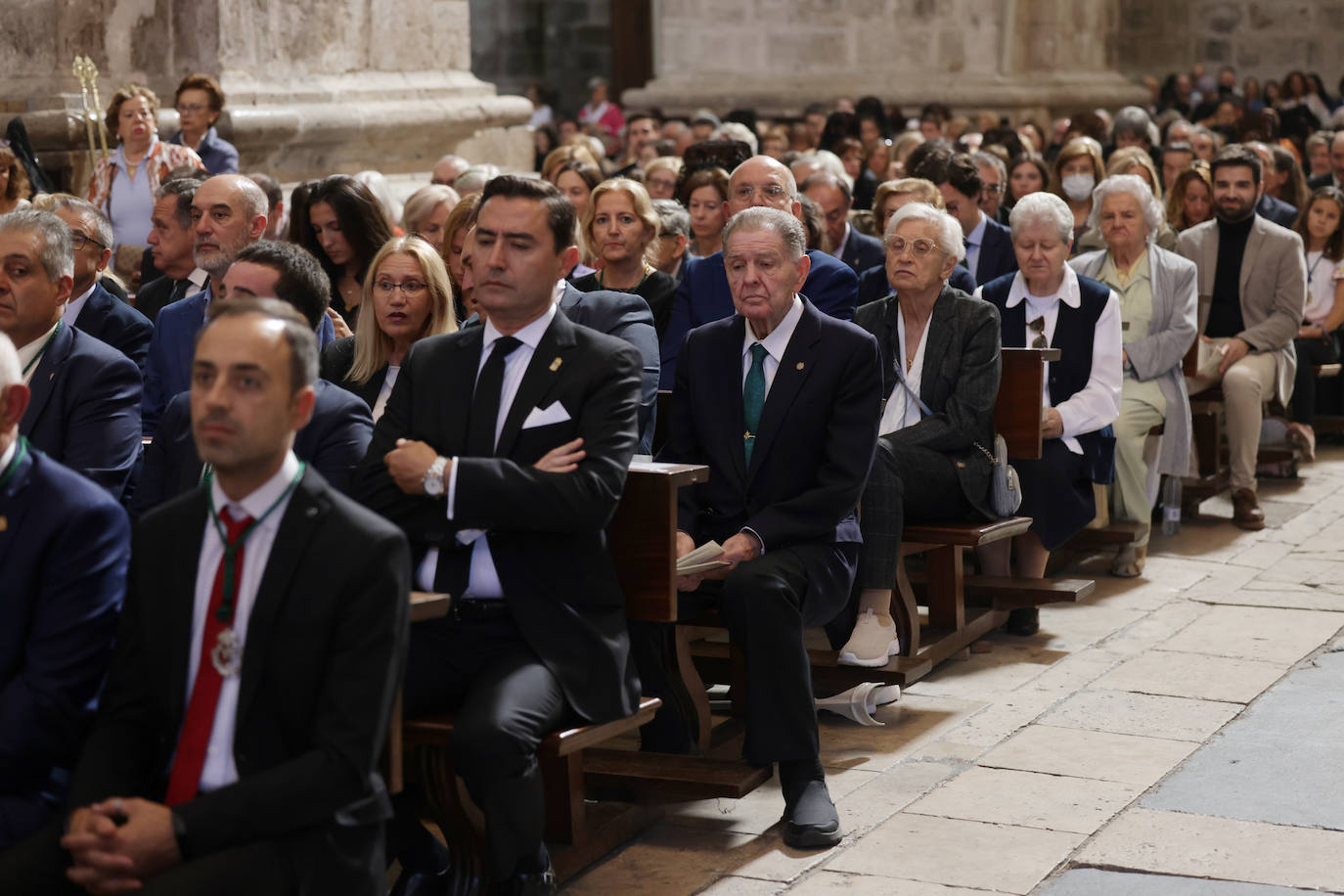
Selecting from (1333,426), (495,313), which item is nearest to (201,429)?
(495,313)

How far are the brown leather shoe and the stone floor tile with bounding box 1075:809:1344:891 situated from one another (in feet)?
12.7

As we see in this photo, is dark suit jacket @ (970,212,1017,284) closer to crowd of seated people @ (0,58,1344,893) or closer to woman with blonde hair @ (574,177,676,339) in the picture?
crowd of seated people @ (0,58,1344,893)

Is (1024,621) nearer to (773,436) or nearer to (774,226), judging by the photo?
(773,436)

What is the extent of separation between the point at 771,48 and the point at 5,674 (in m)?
16.1

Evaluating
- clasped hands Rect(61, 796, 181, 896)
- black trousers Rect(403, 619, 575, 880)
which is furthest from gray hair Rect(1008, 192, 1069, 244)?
clasped hands Rect(61, 796, 181, 896)

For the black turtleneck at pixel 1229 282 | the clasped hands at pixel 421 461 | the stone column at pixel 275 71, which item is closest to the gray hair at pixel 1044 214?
the black turtleneck at pixel 1229 282

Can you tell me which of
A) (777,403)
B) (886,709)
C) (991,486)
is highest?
(777,403)

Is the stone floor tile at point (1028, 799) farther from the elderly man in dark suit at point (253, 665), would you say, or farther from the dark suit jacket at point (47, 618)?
the dark suit jacket at point (47, 618)

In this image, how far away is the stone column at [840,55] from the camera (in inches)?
738

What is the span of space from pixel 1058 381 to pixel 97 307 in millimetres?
3412

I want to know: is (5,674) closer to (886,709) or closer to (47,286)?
(47,286)

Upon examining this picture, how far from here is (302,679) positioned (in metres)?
3.29

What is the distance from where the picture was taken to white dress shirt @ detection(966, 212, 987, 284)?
28.3 ft

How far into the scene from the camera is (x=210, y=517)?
133 inches
